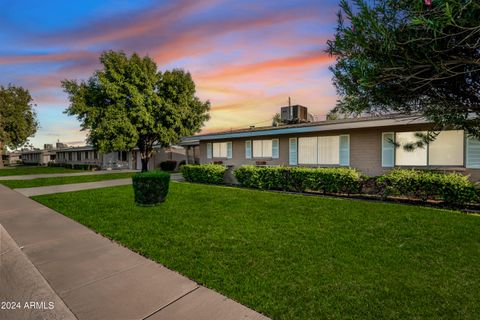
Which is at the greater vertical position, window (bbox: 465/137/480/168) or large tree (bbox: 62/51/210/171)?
large tree (bbox: 62/51/210/171)

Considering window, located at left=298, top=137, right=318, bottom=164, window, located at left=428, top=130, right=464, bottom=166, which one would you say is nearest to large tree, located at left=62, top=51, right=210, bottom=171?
window, located at left=298, top=137, right=318, bottom=164

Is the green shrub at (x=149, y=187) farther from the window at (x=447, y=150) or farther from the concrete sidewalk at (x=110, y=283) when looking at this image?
the window at (x=447, y=150)

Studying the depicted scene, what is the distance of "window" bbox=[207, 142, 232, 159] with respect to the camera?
53.1 feet

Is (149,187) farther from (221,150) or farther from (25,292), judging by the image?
(221,150)

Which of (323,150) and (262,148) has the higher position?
(262,148)

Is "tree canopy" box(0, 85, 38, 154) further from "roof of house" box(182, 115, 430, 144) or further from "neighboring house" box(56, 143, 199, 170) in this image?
"roof of house" box(182, 115, 430, 144)

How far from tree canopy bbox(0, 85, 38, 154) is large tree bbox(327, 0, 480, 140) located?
48.2 meters

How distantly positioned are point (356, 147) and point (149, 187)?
8.46 metres

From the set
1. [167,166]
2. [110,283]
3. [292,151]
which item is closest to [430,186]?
[292,151]

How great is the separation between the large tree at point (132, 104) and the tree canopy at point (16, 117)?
26029mm

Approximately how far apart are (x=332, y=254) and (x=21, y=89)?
173ft

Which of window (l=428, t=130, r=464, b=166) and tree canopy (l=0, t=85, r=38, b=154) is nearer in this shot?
window (l=428, t=130, r=464, b=166)

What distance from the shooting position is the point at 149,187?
813 centimetres

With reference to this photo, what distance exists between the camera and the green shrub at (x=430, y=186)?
7.39m
